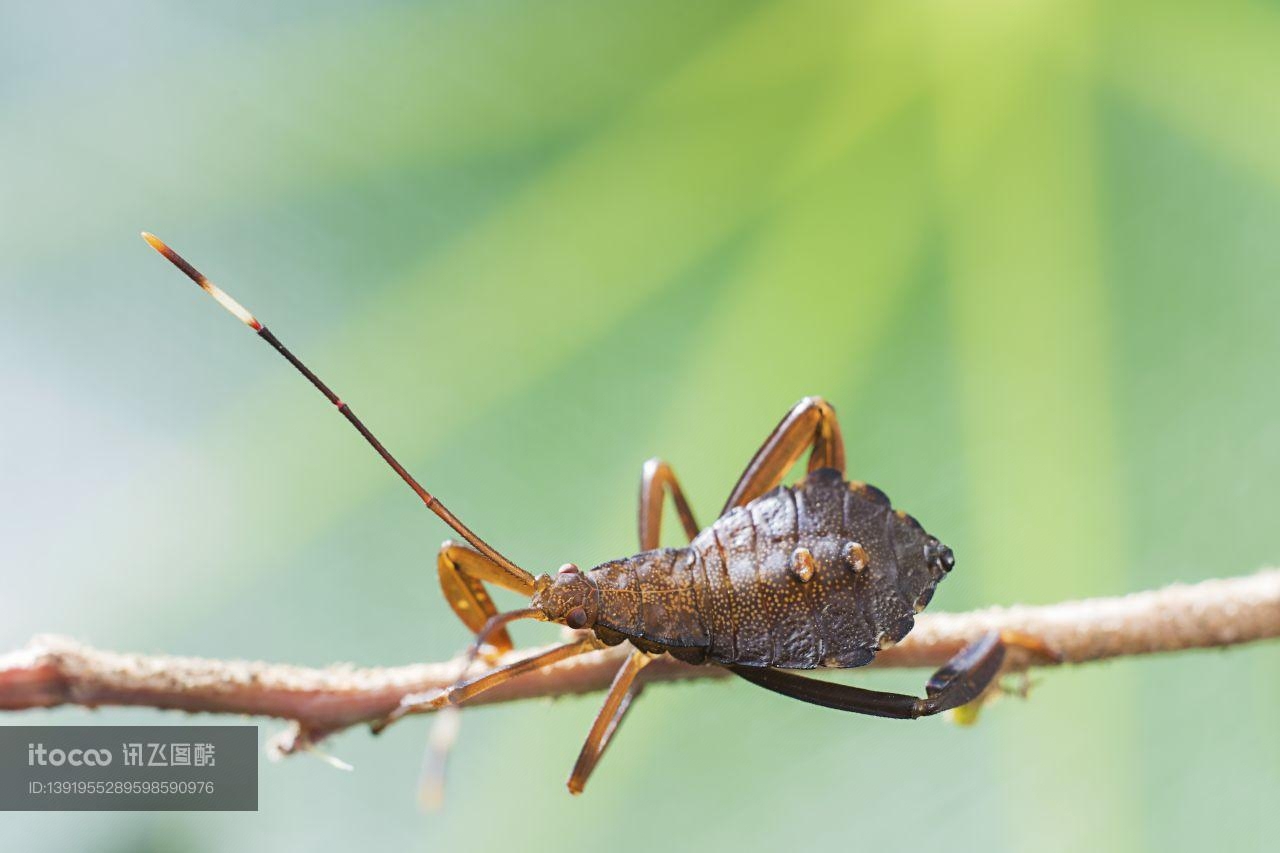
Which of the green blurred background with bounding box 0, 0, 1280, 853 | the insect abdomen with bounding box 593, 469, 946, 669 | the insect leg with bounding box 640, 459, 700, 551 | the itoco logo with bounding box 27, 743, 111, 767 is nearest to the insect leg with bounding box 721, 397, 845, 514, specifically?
the insect leg with bounding box 640, 459, 700, 551

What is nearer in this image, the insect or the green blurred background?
the insect

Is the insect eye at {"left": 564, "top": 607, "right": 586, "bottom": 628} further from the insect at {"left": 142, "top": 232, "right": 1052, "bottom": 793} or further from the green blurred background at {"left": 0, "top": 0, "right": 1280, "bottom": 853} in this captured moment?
the green blurred background at {"left": 0, "top": 0, "right": 1280, "bottom": 853}

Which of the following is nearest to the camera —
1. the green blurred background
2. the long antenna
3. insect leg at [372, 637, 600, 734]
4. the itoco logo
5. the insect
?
the long antenna

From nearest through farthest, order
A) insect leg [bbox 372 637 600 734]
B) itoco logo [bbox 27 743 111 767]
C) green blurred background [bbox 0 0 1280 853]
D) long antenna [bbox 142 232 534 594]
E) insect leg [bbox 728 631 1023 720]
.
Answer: long antenna [bbox 142 232 534 594]
insect leg [bbox 372 637 600 734]
insect leg [bbox 728 631 1023 720]
itoco logo [bbox 27 743 111 767]
green blurred background [bbox 0 0 1280 853]

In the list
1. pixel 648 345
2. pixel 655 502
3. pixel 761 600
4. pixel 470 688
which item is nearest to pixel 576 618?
pixel 470 688

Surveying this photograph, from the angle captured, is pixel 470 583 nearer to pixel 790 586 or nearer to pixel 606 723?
pixel 606 723

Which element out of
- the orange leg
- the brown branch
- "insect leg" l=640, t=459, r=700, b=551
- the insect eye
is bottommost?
the brown branch

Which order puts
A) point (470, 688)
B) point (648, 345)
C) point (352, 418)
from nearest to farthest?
point (352, 418) → point (470, 688) → point (648, 345)

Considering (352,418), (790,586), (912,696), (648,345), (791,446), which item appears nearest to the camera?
(352,418)
